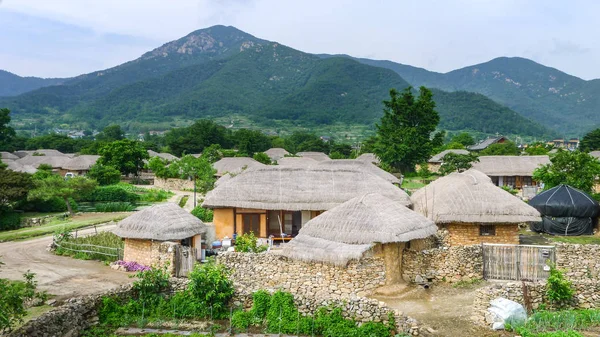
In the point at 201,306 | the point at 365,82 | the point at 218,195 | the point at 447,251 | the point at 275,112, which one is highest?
the point at 365,82

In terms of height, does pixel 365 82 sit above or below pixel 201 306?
above

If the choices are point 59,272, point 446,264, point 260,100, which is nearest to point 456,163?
point 446,264

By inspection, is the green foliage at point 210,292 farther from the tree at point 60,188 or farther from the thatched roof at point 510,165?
the thatched roof at point 510,165

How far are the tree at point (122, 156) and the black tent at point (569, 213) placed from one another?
38993mm

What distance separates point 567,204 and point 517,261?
9.12 m

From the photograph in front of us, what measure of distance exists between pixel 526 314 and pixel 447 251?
3.71 meters

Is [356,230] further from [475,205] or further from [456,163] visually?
[456,163]

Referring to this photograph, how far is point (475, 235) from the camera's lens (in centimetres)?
1894

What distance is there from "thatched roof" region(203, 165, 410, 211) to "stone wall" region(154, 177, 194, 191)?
77.4 feet

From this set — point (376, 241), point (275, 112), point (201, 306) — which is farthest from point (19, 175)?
point (275, 112)

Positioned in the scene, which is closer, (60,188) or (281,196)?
(281,196)

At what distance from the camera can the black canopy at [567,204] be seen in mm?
22359

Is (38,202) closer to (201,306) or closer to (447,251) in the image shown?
(201,306)

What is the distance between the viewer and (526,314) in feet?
40.9
